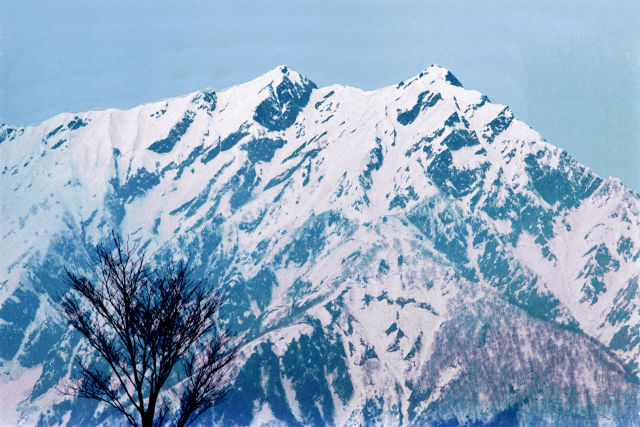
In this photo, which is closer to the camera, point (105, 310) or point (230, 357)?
point (105, 310)

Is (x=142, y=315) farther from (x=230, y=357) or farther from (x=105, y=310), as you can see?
(x=230, y=357)

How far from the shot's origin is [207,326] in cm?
5300

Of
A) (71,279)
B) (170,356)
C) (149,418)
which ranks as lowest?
(149,418)

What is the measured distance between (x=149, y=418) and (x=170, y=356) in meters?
3.50

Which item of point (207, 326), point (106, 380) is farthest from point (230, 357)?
point (106, 380)

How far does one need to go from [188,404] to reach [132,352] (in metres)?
5.56

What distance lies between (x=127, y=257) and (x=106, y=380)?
677 centimetres

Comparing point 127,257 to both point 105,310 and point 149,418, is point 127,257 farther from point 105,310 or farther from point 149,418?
point 149,418

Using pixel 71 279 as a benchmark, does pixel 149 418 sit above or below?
below

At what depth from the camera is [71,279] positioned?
48.7m

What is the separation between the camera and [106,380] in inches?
1961

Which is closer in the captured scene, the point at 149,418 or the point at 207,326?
the point at 149,418

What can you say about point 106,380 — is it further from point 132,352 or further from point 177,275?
point 177,275

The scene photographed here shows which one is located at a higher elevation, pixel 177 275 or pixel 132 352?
pixel 177 275
